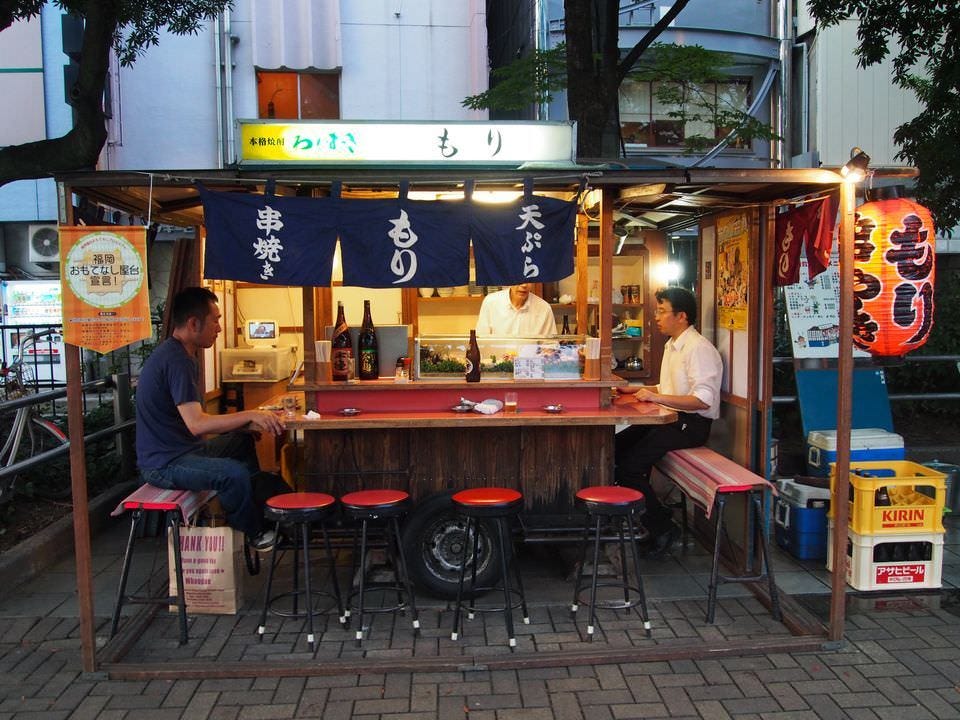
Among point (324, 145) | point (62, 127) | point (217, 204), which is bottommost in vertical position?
point (217, 204)

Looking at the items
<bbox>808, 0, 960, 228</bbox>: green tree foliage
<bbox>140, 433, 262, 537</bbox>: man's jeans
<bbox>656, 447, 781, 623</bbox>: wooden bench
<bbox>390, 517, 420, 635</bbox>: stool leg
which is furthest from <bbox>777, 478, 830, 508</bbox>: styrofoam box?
<bbox>140, 433, 262, 537</bbox>: man's jeans

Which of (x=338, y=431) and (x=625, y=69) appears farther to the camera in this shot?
(x=625, y=69)

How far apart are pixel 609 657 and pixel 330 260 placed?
326 centimetres

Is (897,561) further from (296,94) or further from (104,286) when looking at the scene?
(296,94)

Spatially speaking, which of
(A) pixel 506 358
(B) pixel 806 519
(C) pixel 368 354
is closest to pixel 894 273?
(B) pixel 806 519

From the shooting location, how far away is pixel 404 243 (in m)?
5.43

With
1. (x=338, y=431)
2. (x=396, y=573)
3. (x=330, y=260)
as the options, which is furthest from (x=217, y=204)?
(x=396, y=573)

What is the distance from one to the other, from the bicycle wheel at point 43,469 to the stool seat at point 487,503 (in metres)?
4.75

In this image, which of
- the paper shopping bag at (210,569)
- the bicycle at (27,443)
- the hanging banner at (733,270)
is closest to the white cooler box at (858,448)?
the hanging banner at (733,270)

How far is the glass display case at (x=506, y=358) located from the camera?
6.23 metres

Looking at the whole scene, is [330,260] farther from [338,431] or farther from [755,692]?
[755,692]

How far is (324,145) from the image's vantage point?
5359 millimetres

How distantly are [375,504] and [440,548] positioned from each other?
0.97 m

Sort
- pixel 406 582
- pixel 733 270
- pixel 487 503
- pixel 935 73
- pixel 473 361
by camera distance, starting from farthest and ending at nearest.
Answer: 1. pixel 935 73
2. pixel 733 270
3. pixel 473 361
4. pixel 406 582
5. pixel 487 503
